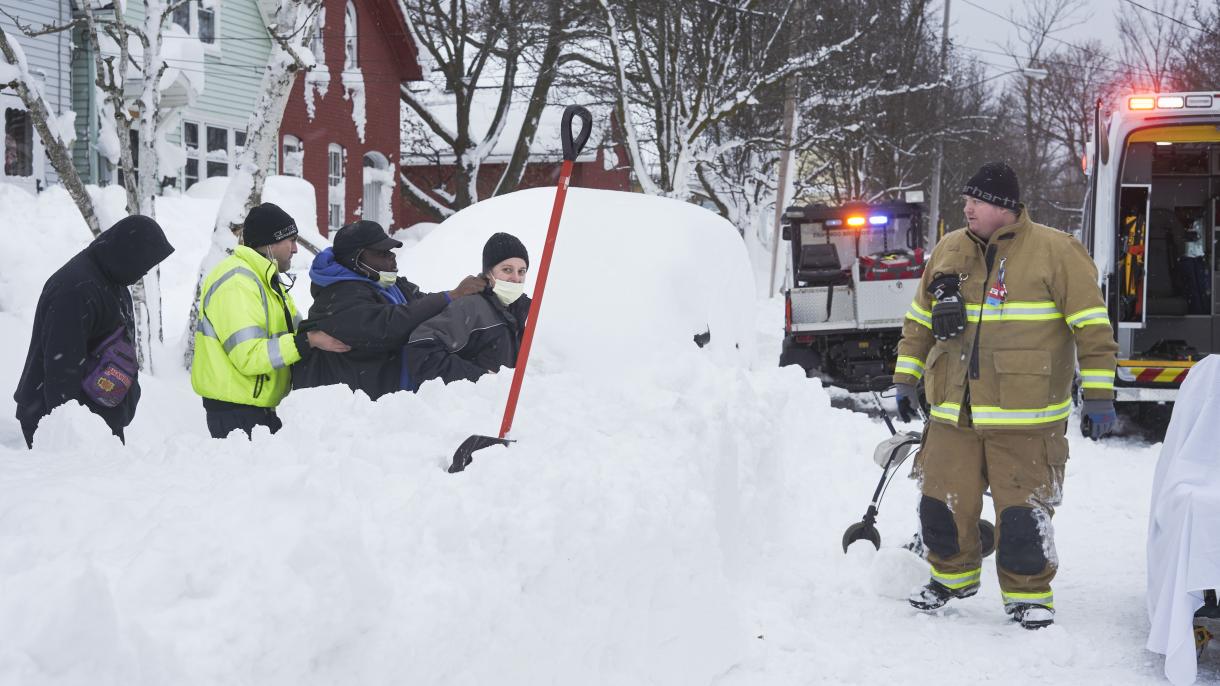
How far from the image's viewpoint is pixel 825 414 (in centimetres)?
988

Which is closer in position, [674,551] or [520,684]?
[520,684]

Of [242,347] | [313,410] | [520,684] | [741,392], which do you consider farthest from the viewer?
[741,392]

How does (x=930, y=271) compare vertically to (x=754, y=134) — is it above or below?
below

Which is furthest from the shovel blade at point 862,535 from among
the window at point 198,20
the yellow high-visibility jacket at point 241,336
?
the window at point 198,20

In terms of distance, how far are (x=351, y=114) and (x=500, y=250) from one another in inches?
878

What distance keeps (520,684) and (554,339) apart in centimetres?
359

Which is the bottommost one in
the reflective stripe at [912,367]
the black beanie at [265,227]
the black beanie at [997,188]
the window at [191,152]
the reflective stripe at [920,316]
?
the reflective stripe at [912,367]

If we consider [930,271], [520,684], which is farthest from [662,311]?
[520,684]

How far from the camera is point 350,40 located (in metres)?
26.2

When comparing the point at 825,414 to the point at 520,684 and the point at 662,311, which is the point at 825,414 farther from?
the point at 520,684

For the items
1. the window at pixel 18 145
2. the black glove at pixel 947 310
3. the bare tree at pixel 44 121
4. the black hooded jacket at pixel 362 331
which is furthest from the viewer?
the window at pixel 18 145

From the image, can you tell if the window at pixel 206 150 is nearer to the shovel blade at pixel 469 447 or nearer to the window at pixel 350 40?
the window at pixel 350 40

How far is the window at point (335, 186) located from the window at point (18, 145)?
8.05m

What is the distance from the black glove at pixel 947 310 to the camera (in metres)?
4.92
